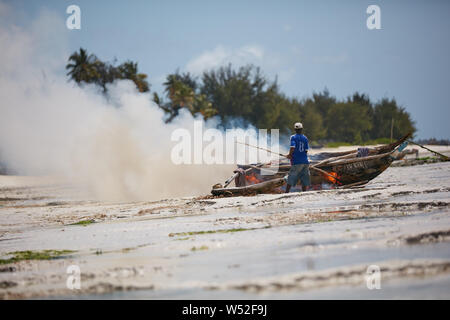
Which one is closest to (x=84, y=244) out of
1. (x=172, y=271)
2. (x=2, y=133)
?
(x=172, y=271)

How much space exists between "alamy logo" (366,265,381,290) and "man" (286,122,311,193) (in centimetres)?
773

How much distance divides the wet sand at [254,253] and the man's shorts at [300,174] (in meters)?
1.98

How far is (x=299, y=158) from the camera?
1234 cm

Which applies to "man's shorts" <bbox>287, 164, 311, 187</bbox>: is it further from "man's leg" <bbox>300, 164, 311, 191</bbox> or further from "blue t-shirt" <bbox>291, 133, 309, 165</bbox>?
"blue t-shirt" <bbox>291, 133, 309, 165</bbox>

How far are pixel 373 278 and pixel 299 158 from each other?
8072mm

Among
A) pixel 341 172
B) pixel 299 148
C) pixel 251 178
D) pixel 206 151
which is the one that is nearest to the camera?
pixel 299 148

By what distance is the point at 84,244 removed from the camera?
745cm

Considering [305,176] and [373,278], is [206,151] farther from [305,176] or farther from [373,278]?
[373,278]

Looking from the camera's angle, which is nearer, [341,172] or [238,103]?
[341,172]

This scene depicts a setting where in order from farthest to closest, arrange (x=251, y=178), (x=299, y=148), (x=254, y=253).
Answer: (x=251, y=178) → (x=299, y=148) → (x=254, y=253)

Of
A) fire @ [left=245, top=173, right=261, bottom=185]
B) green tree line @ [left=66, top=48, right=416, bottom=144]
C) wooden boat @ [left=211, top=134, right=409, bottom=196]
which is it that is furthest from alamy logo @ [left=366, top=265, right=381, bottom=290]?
green tree line @ [left=66, top=48, right=416, bottom=144]

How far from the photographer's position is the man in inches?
484

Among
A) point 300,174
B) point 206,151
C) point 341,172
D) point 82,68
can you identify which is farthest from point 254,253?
point 82,68

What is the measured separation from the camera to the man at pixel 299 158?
1229cm
